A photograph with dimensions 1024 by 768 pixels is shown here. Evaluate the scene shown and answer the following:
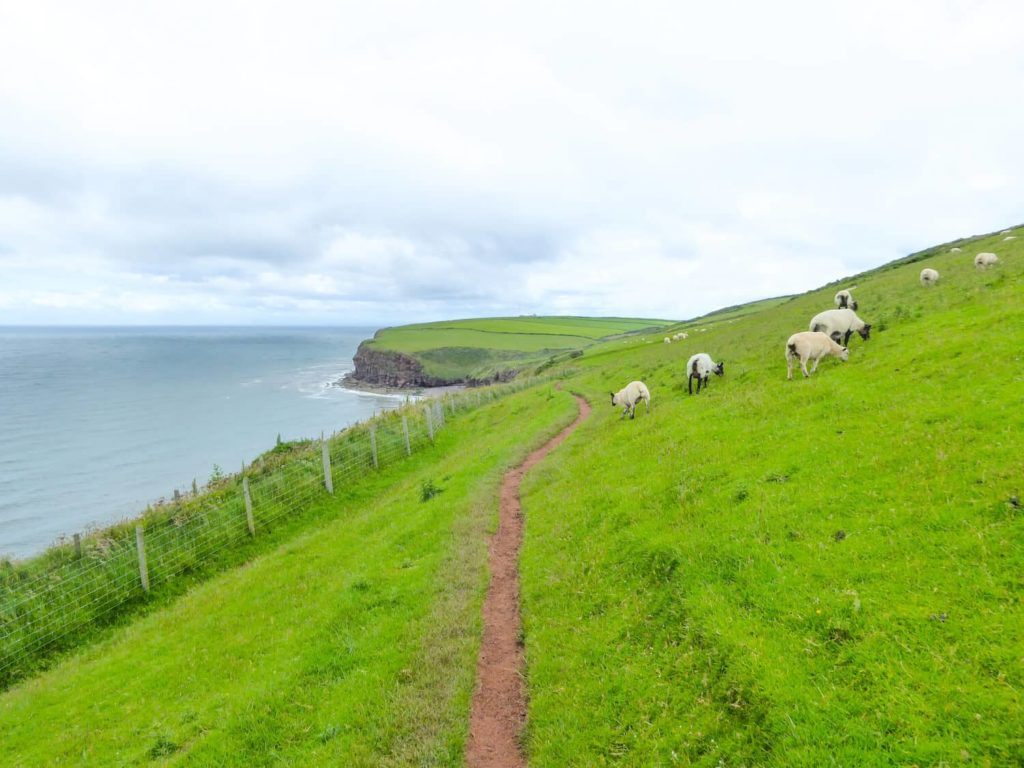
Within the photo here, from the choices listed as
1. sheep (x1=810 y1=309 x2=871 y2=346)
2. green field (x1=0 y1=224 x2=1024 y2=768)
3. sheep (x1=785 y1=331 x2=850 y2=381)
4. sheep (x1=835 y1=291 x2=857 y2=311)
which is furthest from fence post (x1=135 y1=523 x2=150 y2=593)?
sheep (x1=835 y1=291 x2=857 y2=311)

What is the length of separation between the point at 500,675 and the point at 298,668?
4.24m

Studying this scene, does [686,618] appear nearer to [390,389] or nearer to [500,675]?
[500,675]

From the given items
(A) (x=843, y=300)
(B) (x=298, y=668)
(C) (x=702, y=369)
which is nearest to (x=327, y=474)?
(B) (x=298, y=668)


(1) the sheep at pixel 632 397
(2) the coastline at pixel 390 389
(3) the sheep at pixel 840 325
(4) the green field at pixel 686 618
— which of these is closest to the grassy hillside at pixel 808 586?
(4) the green field at pixel 686 618

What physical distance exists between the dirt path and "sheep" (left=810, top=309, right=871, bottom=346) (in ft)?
54.7

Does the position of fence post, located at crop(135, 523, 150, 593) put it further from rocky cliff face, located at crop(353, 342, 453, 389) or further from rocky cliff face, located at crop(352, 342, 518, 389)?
rocky cliff face, located at crop(353, 342, 453, 389)

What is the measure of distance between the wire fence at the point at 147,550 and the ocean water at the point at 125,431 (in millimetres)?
21496

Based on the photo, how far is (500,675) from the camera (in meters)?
9.70

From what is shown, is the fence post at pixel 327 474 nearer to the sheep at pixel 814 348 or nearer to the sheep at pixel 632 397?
the sheep at pixel 632 397

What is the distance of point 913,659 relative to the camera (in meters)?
6.56

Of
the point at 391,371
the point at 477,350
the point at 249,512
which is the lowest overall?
the point at 249,512

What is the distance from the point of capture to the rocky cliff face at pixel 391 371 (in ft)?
490

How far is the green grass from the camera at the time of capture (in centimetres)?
860

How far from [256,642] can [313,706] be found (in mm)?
3964
